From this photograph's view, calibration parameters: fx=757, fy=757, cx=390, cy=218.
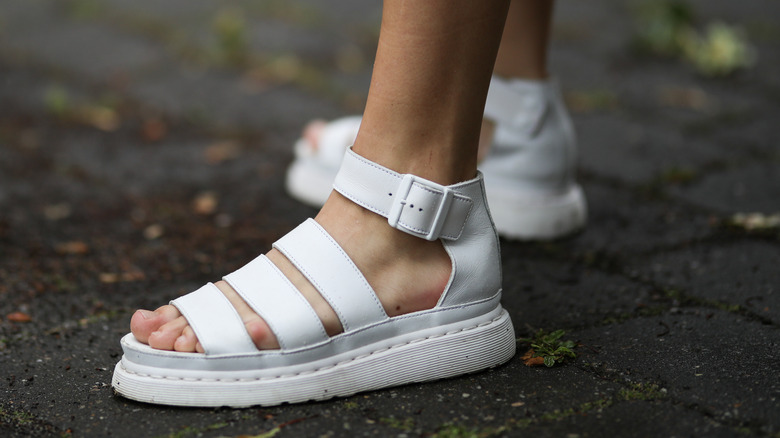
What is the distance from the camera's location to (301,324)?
0.92 m

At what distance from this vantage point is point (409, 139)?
0.94 meters

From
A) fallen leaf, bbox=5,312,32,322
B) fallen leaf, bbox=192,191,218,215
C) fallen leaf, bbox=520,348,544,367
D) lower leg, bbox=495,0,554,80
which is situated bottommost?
fallen leaf, bbox=5,312,32,322

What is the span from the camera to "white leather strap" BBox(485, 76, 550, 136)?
1444 mm

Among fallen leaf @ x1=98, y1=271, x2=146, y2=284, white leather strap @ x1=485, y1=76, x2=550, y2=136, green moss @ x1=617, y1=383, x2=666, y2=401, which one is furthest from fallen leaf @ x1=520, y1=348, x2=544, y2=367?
fallen leaf @ x1=98, y1=271, x2=146, y2=284

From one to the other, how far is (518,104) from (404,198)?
60 centimetres

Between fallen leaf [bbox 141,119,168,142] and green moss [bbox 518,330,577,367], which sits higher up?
green moss [bbox 518,330,577,367]

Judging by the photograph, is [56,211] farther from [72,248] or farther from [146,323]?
[146,323]

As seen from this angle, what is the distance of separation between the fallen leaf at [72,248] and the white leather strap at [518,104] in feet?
2.69

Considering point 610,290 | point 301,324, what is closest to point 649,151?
point 610,290

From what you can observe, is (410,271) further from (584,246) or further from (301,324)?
(584,246)

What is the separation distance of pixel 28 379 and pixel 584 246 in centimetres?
99

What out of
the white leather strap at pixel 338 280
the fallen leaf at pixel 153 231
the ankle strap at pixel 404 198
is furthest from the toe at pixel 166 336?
the fallen leaf at pixel 153 231

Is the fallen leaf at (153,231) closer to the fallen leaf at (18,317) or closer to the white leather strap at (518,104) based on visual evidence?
the fallen leaf at (18,317)

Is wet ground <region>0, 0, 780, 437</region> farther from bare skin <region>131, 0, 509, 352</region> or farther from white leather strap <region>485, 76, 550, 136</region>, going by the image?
white leather strap <region>485, 76, 550, 136</region>
